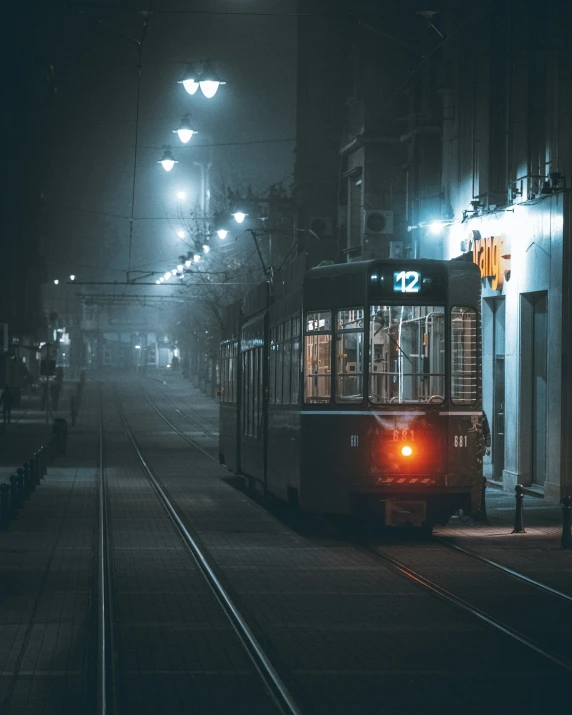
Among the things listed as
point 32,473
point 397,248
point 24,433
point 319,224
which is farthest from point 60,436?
point 319,224

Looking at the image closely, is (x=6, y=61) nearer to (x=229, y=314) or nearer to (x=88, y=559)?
(x=229, y=314)

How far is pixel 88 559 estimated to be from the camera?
1645cm

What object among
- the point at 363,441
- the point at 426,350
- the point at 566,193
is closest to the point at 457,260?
the point at 426,350

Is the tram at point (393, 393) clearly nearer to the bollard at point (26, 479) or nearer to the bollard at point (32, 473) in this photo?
the bollard at point (26, 479)

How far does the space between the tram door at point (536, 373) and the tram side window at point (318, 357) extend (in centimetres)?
891

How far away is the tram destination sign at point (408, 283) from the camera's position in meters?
17.5

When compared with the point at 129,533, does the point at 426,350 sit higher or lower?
higher

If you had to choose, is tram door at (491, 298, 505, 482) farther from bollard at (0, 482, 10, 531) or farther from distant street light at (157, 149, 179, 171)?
distant street light at (157, 149, 179, 171)

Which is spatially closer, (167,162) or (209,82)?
(209,82)

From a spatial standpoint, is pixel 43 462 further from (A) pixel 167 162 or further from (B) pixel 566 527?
(B) pixel 566 527

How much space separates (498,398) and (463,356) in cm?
1211

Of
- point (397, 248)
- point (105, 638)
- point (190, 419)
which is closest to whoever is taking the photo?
point (105, 638)

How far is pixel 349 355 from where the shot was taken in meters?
17.7

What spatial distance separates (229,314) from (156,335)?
15249cm
